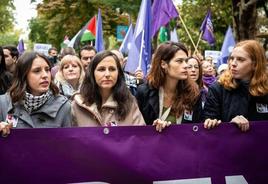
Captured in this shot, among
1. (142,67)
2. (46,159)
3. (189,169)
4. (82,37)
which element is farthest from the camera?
(82,37)

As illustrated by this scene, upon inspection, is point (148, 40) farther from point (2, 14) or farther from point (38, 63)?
point (2, 14)

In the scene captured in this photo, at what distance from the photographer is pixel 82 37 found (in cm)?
1348

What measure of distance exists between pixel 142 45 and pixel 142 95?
3.70 meters

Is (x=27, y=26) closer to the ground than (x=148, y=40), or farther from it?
farther from it

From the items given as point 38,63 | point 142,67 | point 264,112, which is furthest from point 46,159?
point 142,67

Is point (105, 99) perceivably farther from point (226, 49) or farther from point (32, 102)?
point (226, 49)

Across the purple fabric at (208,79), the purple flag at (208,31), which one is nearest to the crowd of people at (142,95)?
the purple fabric at (208,79)

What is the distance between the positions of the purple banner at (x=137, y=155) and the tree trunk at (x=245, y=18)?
41.6ft

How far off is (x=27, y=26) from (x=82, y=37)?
3055cm

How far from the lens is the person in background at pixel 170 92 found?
453 cm

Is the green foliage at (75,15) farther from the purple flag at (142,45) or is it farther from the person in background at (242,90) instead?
the person in background at (242,90)

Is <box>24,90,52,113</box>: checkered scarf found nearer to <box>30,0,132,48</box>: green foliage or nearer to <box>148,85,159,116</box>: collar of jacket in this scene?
<box>148,85,159,116</box>: collar of jacket

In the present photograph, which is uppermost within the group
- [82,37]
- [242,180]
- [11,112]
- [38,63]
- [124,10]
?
[124,10]

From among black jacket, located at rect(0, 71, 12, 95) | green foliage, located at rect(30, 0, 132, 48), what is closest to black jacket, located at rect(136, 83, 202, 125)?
black jacket, located at rect(0, 71, 12, 95)
